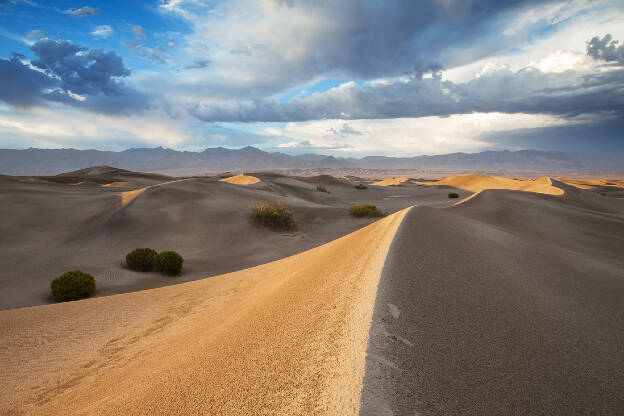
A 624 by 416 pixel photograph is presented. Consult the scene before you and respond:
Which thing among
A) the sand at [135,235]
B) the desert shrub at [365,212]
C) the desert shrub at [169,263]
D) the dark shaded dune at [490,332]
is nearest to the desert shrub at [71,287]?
the sand at [135,235]

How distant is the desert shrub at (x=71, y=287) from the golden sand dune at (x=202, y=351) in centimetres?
93

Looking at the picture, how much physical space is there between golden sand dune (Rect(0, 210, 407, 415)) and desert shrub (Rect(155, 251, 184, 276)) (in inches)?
113

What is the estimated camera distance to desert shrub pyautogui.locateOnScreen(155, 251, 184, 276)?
938 centimetres

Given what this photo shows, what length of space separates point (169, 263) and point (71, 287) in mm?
2561

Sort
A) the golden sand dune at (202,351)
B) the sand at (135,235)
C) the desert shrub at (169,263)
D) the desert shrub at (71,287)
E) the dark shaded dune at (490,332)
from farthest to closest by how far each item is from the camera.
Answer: the desert shrub at (169,263), the sand at (135,235), the desert shrub at (71,287), the golden sand dune at (202,351), the dark shaded dune at (490,332)

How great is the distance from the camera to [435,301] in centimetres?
294

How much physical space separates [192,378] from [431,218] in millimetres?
5244

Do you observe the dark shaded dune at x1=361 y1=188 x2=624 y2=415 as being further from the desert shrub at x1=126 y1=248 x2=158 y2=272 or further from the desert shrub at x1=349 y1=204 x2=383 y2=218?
the desert shrub at x1=349 y1=204 x2=383 y2=218

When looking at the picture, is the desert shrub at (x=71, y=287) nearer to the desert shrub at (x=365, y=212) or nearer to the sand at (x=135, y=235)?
the sand at (x=135, y=235)

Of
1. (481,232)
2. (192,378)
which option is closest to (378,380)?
(192,378)

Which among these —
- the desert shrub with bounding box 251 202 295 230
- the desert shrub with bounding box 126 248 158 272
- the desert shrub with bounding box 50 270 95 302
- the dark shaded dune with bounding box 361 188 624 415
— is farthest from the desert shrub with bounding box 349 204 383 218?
the desert shrub with bounding box 50 270 95 302

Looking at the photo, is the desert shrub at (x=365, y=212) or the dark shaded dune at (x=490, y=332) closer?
the dark shaded dune at (x=490, y=332)

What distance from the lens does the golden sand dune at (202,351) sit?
6.54 ft

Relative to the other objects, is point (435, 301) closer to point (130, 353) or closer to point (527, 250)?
point (527, 250)
